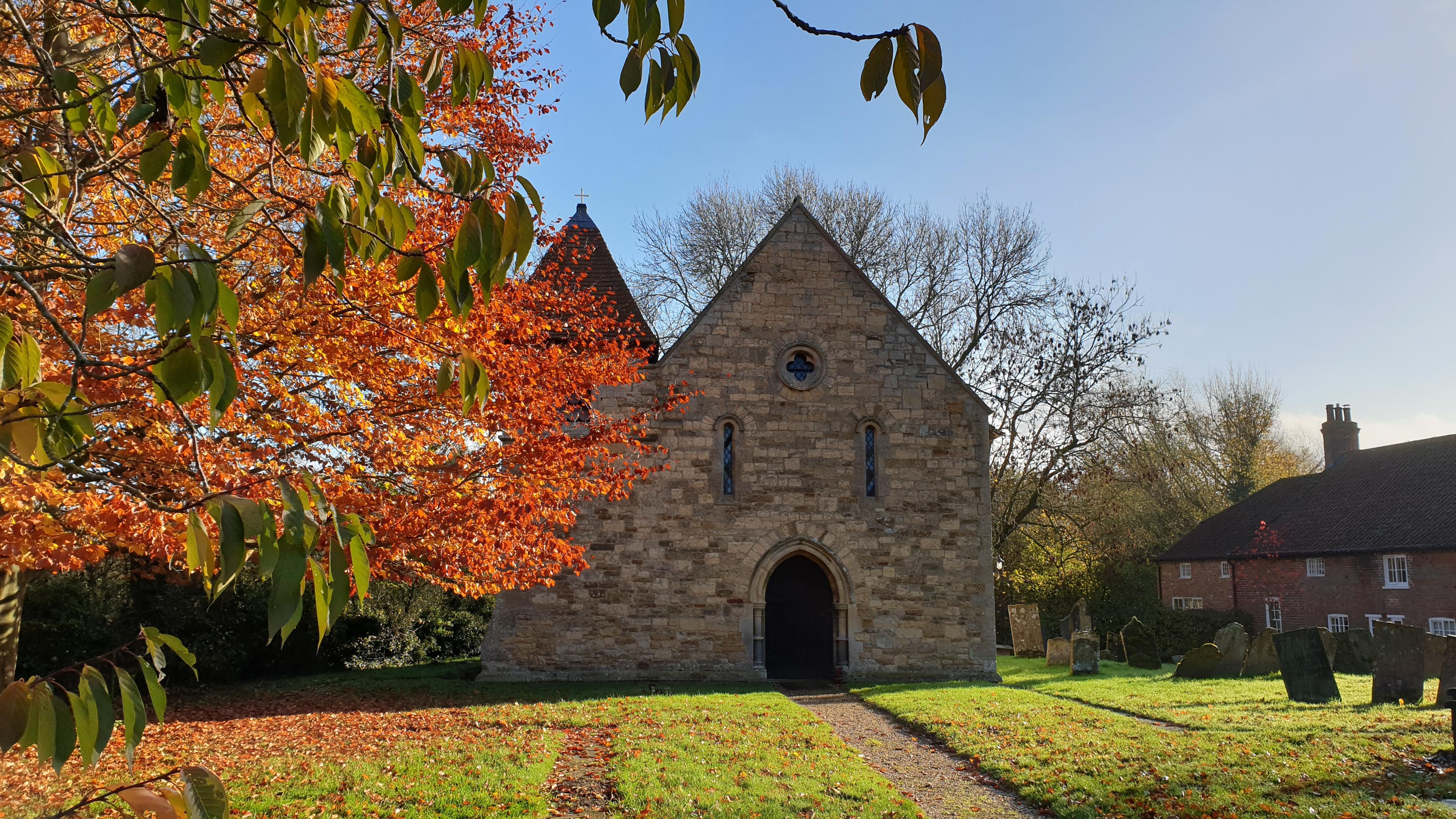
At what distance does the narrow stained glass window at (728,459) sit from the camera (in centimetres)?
1727

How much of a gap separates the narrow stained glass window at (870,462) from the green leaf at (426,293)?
1559 cm

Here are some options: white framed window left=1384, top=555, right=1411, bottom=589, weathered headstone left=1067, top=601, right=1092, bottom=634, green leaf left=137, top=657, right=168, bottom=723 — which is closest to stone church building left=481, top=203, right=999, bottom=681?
weathered headstone left=1067, top=601, right=1092, bottom=634

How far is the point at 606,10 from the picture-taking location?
2170 millimetres

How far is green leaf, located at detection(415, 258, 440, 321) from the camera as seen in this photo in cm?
232

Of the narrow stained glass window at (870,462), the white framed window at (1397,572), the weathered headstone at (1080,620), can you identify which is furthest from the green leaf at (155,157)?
the white framed window at (1397,572)

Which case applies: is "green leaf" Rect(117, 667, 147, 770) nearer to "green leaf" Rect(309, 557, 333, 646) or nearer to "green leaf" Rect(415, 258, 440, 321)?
"green leaf" Rect(309, 557, 333, 646)

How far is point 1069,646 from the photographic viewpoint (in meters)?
21.0

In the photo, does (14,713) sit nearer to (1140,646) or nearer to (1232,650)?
(1232,650)

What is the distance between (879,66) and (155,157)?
1993 millimetres

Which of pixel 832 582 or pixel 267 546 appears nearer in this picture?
pixel 267 546

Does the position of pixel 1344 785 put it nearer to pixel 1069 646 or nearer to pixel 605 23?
pixel 605 23

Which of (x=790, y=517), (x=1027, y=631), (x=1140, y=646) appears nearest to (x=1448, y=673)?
(x=1140, y=646)

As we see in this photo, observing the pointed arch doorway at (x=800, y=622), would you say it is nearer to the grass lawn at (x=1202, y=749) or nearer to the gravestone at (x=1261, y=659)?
the grass lawn at (x=1202, y=749)

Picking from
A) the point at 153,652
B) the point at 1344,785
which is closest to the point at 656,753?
the point at 1344,785
